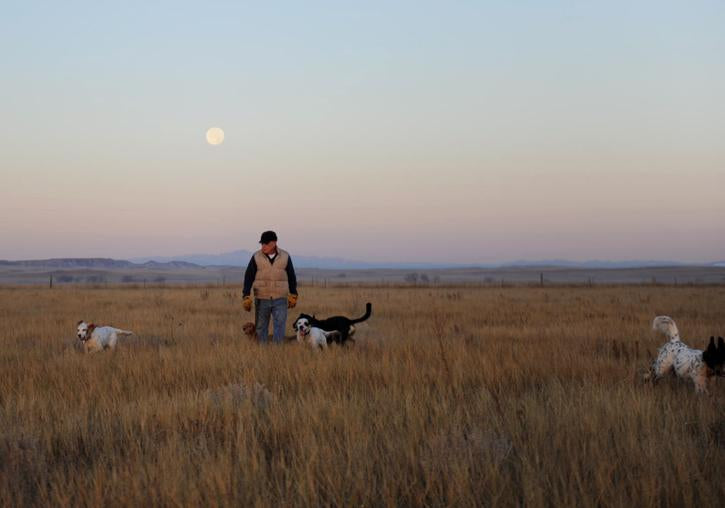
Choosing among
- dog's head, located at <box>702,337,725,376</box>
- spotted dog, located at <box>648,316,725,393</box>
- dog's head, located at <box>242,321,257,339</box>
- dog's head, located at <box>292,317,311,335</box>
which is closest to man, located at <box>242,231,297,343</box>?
dog's head, located at <box>292,317,311,335</box>

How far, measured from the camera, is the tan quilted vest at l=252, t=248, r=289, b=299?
42.6ft

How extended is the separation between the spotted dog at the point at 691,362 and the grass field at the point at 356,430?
0.25 metres

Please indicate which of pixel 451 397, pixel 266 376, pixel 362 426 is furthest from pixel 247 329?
pixel 362 426

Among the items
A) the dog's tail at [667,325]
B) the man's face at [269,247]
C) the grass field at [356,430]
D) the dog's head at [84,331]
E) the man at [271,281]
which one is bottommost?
the grass field at [356,430]

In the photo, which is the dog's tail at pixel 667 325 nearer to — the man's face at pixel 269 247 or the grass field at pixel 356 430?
the grass field at pixel 356 430

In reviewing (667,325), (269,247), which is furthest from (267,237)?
(667,325)

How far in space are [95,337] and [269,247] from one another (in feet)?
12.6

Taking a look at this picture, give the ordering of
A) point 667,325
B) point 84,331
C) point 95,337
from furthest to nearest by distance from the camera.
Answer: point 95,337 < point 84,331 < point 667,325

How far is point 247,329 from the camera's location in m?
14.1

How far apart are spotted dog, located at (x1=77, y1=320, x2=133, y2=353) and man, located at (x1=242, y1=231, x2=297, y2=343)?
2.72m

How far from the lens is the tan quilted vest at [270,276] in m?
13.0

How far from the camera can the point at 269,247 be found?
1285 cm

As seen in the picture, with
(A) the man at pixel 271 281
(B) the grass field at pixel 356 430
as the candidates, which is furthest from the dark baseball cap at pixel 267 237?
(B) the grass field at pixel 356 430

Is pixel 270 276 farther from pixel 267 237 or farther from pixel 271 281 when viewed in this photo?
pixel 267 237
